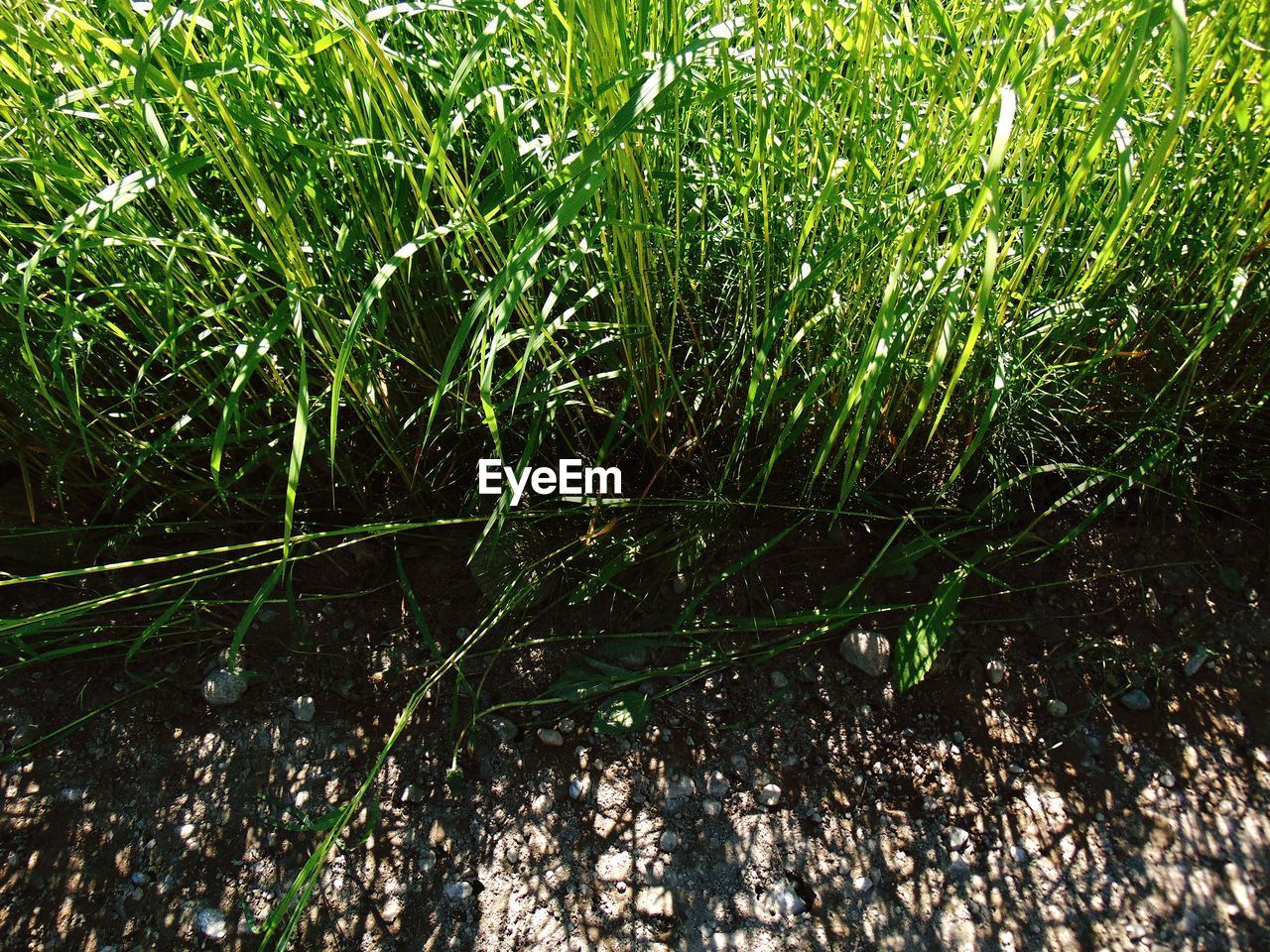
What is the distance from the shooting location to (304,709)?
113cm

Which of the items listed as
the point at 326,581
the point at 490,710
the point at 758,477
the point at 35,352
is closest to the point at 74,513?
the point at 35,352

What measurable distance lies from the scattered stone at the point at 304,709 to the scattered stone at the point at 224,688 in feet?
0.23

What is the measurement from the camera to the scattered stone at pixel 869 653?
1.11 metres

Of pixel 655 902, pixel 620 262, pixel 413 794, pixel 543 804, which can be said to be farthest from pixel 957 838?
pixel 620 262

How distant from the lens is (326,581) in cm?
123

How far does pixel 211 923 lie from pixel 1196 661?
Answer: 108 centimetres

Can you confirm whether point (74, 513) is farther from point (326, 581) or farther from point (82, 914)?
point (82, 914)

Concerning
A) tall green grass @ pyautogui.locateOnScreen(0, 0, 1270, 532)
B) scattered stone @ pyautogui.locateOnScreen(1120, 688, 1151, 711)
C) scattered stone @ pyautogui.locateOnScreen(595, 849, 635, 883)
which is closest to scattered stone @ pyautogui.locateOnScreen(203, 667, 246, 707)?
tall green grass @ pyautogui.locateOnScreen(0, 0, 1270, 532)

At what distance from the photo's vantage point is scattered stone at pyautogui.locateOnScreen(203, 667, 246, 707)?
114cm

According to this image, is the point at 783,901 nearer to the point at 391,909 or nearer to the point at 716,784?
the point at 716,784

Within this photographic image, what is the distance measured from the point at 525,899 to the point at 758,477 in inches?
20.0

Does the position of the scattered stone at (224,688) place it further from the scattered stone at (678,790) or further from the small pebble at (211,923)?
the scattered stone at (678,790)
